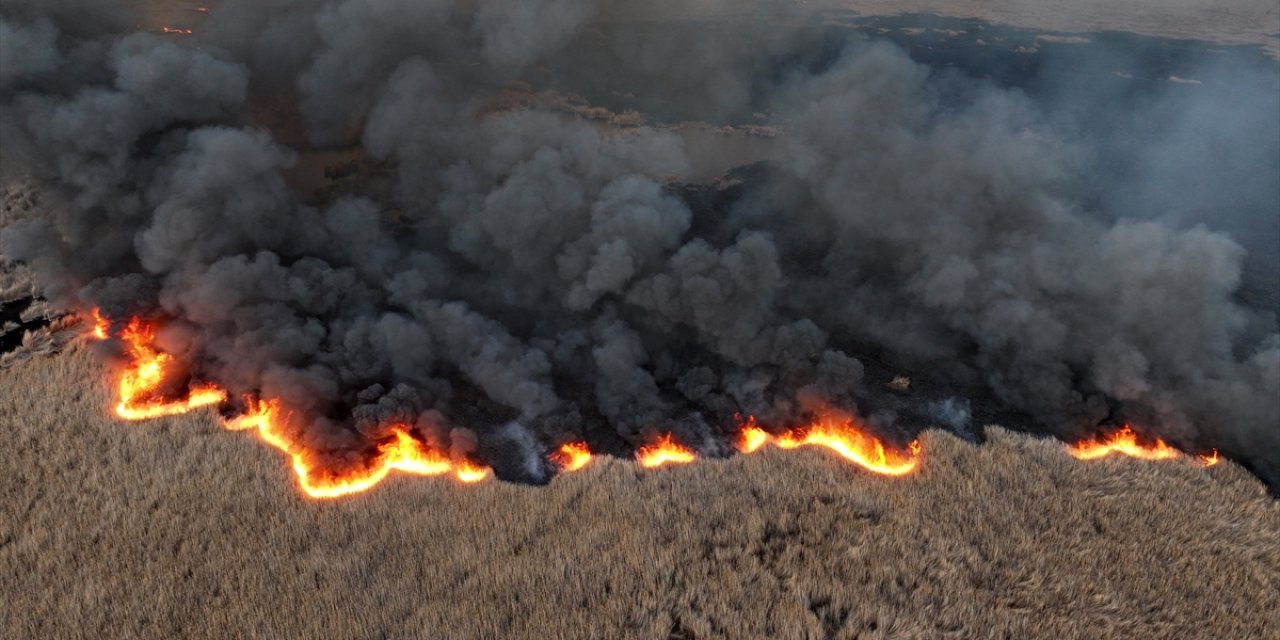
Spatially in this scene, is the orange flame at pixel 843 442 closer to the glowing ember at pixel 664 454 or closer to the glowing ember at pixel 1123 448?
the glowing ember at pixel 664 454

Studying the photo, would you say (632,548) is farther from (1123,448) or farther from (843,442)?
(1123,448)

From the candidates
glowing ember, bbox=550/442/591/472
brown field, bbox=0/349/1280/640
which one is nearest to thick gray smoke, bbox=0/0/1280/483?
glowing ember, bbox=550/442/591/472

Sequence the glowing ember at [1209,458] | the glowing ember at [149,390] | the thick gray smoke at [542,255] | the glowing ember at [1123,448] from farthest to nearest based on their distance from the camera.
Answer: the thick gray smoke at [542,255], the glowing ember at [149,390], the glowing ember at [1123,448], the glowing ember at [1209,458]

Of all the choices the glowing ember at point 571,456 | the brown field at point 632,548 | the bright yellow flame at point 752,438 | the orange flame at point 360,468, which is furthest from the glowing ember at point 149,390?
the bright yellow flame at point 752,438

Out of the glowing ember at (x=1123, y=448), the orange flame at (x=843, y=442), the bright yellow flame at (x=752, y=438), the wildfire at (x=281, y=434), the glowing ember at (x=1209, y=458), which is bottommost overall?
the wildfire at (x=281, y=434)

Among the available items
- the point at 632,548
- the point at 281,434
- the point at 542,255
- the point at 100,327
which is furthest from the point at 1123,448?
the point at 100,327

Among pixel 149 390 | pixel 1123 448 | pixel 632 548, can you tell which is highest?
pixel 1123 448
